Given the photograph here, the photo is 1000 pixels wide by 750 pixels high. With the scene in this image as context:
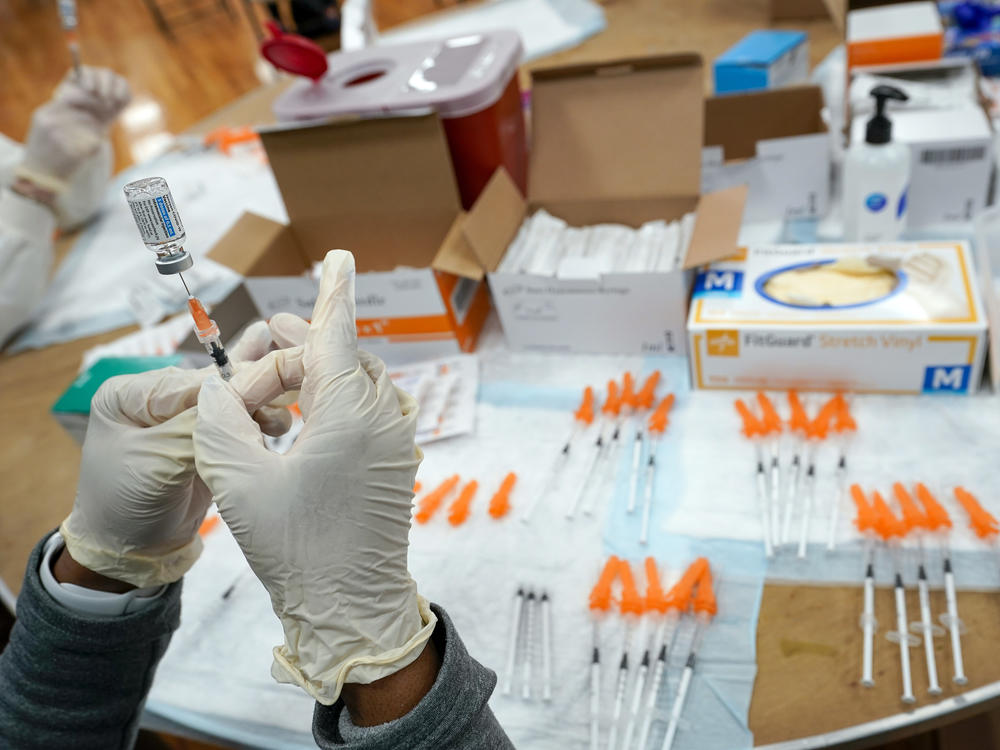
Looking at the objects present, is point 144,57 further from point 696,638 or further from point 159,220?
point 696,638

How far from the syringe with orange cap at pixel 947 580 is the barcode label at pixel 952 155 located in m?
0.62

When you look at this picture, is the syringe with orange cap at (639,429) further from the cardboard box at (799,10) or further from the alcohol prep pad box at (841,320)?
the cardboard box at (799,10)

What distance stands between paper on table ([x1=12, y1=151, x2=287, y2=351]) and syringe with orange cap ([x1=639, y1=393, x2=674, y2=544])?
1047 mm

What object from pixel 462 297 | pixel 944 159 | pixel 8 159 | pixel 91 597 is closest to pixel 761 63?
pixel 944 159

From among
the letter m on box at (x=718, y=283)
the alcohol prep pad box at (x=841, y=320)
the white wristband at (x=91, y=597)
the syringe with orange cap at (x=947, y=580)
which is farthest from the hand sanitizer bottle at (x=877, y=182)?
the white wristband at (x=91, y=597)

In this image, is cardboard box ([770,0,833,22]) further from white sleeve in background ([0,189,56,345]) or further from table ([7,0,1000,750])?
white sleeve in background ([0,189,56,345])

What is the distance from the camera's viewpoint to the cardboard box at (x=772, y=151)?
1.40 metres

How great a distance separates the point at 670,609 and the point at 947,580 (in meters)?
0.31

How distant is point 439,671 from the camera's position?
0.72 m

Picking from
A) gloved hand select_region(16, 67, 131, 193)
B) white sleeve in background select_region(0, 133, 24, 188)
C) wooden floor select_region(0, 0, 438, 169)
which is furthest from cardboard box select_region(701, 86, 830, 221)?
wooden floor select_region(0, 0, 438, 169)

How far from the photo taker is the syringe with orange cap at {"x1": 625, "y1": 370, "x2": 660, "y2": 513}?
107cm

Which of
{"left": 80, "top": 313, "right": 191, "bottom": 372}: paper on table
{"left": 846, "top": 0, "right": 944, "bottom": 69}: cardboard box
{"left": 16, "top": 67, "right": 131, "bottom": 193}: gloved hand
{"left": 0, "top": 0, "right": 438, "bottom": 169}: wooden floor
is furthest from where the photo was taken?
{"left": 0, "top": 0, "right": 438, "bottom": 169}: wooden floor

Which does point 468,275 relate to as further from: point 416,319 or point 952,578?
point 952,578

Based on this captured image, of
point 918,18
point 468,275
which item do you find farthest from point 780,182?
point 468,275
